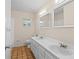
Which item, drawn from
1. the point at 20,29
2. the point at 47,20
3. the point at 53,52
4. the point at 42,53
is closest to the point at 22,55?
the point at 47,20

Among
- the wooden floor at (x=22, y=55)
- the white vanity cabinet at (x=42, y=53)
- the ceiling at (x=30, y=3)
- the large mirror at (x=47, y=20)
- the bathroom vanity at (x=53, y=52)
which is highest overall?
the ceiling at (x=30, y=3)

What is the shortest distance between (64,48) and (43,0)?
2418 millimetres

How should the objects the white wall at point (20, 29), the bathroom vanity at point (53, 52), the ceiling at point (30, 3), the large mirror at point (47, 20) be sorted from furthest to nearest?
the white wall at point (20, 29), the ceiling at point (30, 3), the large mirror at point (47, 20), the bathroom vanity at point (53, 52)

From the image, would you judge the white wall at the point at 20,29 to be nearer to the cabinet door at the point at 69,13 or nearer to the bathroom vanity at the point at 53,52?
the bathroom vanity at the point at 53,52

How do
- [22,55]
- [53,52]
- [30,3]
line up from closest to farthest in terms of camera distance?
1. [53,52]
2. [22,55]
3. [30,3]

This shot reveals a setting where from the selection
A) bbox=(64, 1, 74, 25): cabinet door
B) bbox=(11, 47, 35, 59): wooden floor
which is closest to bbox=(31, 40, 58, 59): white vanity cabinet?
bbox=(64, 1, 74, 25): cabinet door

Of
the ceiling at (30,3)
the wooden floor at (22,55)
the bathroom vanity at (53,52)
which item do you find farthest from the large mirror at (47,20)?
the wooden floor at (22,55)

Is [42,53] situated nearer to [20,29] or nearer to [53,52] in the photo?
[53,52]

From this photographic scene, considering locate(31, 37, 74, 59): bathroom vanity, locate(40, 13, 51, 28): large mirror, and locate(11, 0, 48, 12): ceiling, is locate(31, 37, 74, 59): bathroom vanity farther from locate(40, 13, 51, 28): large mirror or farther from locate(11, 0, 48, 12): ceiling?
locate(11, 0, 48, 12): ceiling

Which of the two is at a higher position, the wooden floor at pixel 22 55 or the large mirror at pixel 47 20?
the large mirror at pixel 47 20

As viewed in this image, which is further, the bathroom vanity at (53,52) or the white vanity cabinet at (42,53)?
the white vanity cabinet at (42,53)

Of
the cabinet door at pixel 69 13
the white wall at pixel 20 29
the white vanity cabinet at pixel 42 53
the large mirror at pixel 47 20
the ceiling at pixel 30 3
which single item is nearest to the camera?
the white vanity cabinet at pixel 42 53
